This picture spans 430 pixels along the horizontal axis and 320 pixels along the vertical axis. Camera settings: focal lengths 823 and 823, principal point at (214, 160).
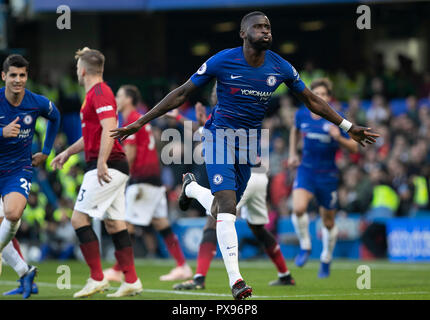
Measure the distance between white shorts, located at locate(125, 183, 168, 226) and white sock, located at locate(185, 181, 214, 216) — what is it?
3885mm

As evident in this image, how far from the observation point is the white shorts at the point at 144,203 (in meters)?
12.7

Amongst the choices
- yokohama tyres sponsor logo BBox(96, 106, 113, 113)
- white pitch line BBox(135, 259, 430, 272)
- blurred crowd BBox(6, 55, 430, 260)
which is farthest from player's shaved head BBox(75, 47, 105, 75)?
blurred crowd BBox(6, 55, 430, 260)

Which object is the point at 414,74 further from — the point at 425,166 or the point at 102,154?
the point at 102,154

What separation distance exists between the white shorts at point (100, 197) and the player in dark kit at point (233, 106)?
1419 mm

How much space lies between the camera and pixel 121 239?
9359 millimetres

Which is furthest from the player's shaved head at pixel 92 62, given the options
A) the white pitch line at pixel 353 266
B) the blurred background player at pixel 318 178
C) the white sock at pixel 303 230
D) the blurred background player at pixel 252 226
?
the white pitch line at pixel 353 266

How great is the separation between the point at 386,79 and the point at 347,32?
16.2ft

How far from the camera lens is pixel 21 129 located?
9180 millimetres

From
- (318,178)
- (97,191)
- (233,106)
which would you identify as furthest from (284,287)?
(233,106)

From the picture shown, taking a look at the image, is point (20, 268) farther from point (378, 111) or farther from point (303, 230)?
point (378, 111)

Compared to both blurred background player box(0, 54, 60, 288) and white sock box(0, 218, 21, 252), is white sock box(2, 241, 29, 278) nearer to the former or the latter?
blurred background player box(0, 54, 60, 288)

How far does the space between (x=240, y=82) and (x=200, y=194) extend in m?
1.44

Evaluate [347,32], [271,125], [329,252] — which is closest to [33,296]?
[329,252]

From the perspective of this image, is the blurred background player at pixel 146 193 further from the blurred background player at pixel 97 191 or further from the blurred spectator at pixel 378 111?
the blurred spectator at pixel 378 111
